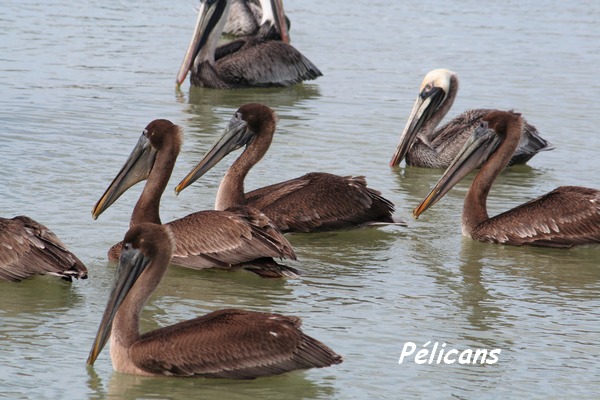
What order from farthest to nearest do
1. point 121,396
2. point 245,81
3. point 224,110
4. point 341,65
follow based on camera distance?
point 341,65, point 245,81, point 224,110, point 121,396

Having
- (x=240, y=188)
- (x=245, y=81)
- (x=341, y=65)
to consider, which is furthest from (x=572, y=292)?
(x=341, y=65)

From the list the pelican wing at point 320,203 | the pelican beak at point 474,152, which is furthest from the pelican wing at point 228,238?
the pelican beak at point 474,152

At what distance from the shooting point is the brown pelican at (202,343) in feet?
17.2

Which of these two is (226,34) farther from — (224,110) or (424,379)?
(424,379)

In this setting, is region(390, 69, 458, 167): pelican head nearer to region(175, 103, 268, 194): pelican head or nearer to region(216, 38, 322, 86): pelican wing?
region(175, 103, 268, 194): pelican head

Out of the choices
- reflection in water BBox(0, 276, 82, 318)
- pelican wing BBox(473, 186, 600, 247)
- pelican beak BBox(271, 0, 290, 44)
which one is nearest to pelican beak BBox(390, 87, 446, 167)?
pelican wing BBox(473, 186, 600, 247)

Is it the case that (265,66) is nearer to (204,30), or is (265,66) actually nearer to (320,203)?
(204,30)

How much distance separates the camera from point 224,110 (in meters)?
12.2

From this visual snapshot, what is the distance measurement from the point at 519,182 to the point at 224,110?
11.0 ft

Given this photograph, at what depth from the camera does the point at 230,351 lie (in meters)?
5.25

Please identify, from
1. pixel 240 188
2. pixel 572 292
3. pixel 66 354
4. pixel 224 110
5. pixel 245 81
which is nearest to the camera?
pixel 66 354

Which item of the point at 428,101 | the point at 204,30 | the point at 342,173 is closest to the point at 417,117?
the point at 428,101

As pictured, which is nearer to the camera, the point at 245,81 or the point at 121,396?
the point at 121,396

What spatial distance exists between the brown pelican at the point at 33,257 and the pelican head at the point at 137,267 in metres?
1.06
